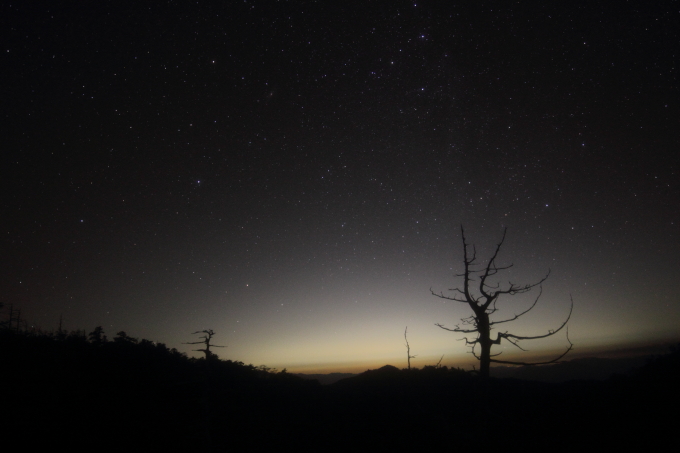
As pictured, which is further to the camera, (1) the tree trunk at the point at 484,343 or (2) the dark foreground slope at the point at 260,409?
(2) the dark foreground slope at the point at 260,409

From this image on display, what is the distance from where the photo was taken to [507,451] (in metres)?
8.02

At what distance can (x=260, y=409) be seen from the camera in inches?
797

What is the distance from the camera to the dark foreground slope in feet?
39.6

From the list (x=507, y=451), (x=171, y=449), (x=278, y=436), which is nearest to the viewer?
(x=507, y=451)

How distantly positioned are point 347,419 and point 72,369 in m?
15.8

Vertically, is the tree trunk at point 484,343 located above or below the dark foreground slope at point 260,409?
above

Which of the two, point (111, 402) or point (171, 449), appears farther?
point (111, 402)

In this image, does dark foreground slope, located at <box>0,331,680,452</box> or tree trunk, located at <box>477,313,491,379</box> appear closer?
tree trunk, located at <box>477,313,491,379</box>

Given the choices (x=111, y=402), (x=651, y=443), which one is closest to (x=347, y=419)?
(x=111, y=402)

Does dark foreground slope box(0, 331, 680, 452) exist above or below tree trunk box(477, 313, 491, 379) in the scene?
below

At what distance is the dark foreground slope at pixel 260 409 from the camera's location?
1208 cm

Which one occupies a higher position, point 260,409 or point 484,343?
point 484,343

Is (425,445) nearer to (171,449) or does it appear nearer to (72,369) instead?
(171,449)

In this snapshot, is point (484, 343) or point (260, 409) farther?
point (260, 409)
